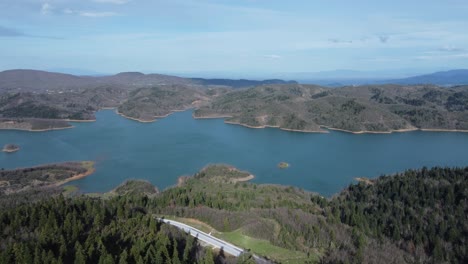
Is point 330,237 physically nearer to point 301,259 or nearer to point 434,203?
point 301,259

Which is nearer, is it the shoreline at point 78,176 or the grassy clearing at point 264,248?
the grassy clearing at point 264,248

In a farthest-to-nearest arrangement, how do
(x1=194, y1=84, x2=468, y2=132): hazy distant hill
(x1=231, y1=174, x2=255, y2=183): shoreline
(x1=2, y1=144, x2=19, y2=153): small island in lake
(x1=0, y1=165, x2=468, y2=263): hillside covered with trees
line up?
(x1=194, y1=84, x2=468, y2=132): hazy distant hill
(x1=2, y1=144, x2=19, y2=153): small island in lake
(x1=231, y1=174, x2=255, y2=183): shoreline
(x1=0, y1=165, x2=468, y2=263): hillside covered with trees

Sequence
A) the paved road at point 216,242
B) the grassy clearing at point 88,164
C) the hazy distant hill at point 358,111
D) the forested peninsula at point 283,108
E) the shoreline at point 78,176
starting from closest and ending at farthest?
the paved road at point 216,242 < the shoreline at point 78,176 < the grassy clearing at point 88,164 < the hazy distant hill at point 358,111 < the forested peninsula at point 283,108

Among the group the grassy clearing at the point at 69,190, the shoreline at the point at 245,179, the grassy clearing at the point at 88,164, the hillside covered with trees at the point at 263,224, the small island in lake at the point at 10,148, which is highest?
the hillside covered with trees at the point at 263,224

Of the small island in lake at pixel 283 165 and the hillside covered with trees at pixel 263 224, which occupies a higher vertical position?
the hillside covered with trees at pixel 263 224

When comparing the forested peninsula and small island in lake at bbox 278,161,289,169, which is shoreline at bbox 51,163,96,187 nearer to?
small island in lake at bbox 278,161,289,169

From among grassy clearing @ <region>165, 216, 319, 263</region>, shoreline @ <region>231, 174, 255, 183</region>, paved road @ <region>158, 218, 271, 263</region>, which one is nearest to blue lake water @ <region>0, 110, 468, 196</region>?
shoreline @ <region>231, 174, 255, 183</region>

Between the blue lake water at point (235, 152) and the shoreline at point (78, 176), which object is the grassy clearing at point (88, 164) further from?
the blue lake water at point (235, 152)

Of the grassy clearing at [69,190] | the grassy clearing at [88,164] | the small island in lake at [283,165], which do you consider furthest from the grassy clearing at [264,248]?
the grassy clearing at [88,164]
